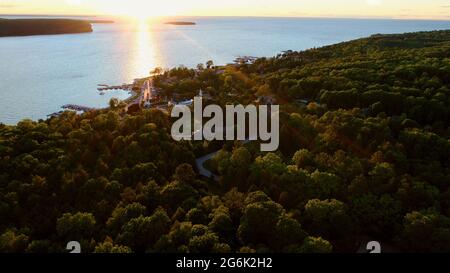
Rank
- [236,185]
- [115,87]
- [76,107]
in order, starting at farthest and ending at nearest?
[115,87], [76,107], [236,185]

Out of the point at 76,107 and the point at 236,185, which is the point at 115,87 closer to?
the point at 76,107

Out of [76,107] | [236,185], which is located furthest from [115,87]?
[236,185]

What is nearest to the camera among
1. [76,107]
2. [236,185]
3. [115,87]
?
[236,185]

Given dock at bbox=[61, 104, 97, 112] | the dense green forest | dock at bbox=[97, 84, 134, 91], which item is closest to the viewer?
the dense green forest

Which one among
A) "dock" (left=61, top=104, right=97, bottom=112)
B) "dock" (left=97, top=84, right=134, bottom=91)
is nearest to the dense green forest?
"dock" (left=61, top=104, right=97, bottom=112)

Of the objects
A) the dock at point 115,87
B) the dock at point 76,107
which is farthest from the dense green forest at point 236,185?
the dock at point 115,87

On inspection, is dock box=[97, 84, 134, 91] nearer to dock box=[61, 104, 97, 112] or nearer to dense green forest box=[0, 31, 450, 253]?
dock box=[61, 104, 97, 112]

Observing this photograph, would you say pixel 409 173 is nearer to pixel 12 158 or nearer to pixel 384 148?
pixel 384 148

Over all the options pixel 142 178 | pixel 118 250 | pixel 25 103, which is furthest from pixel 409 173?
pixel 25 103

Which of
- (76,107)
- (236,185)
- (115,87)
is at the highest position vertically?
(115,87)
